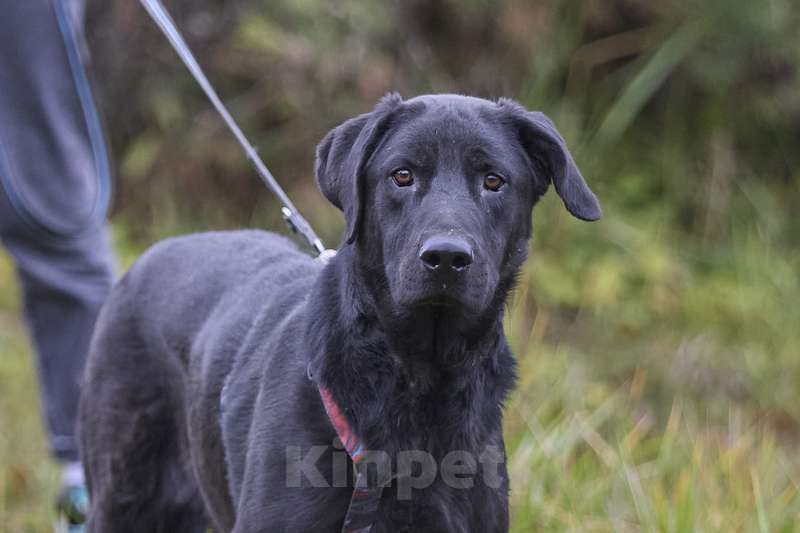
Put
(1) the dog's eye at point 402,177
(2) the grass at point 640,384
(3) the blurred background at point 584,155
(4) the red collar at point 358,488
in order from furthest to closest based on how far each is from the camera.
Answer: (3) the blurred background at point 584,155
(2) the grass at point 640,384
(1) the dog's eye at point 402,177
(4) the red collar at point 358,488

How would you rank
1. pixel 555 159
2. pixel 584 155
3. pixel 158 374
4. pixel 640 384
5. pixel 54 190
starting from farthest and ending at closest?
pixel 584 155 → pixel 640 384 → pixel 54 190 → pixel 158 374 → pixel 555 159

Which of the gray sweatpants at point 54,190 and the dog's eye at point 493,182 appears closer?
the dog's eye at point 493,182

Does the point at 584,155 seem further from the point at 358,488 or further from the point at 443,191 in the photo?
the point at 358,488

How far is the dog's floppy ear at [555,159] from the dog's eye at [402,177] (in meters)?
0.34

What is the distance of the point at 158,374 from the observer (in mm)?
3533

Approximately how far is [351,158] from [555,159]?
1.66 feet

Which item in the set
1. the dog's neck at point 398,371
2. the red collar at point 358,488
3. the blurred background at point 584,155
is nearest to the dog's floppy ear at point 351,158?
the dog's neck at point 398,371

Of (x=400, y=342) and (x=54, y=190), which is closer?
(x=400, y=342)

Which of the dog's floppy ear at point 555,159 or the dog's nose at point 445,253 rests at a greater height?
the dog's floppy ear at point 555,159

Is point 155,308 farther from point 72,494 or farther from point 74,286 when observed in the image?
point 72,494

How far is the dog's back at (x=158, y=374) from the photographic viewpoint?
344 cm

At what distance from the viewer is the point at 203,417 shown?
3221 mm

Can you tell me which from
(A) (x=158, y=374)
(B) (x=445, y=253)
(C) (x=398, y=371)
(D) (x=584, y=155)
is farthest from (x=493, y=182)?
(D) (x=584, y=155)

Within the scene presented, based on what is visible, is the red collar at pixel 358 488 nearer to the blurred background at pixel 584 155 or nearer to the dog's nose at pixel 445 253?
the dog's nose at pixel 445 253
